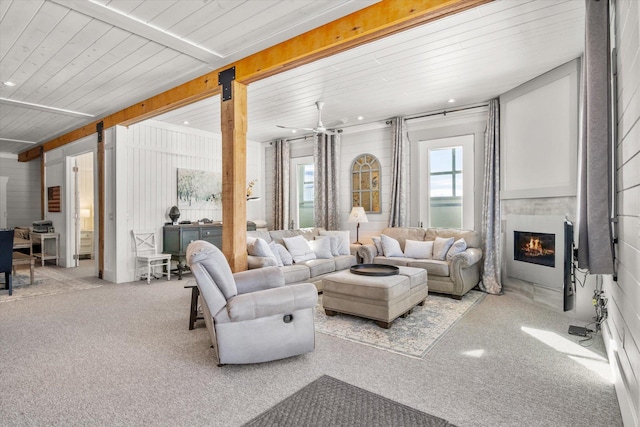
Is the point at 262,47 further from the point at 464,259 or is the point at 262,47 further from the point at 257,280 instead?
the point at 464,259

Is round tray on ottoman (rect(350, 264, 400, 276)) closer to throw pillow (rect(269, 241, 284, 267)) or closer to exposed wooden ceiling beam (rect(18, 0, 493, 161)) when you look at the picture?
throw pillow (rect(269, 241, 284, 267))

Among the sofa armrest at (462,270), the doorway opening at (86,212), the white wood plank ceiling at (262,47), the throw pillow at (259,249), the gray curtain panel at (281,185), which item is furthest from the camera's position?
the doorway opening at (86,212)

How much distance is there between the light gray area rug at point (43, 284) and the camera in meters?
5.09

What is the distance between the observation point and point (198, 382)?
8.05ft

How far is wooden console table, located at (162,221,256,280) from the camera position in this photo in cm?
616

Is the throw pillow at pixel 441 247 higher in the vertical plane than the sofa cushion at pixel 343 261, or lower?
higher

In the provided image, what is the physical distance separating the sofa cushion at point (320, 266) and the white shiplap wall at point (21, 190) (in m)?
8.25

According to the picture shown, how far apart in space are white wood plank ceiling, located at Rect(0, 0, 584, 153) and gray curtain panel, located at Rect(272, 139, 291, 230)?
200 cm

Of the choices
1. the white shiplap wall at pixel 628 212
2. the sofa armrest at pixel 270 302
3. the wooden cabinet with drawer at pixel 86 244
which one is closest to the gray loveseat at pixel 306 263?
the sofa armrest at pixel 270 302

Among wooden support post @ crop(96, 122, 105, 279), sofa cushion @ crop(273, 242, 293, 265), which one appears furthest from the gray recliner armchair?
wooden support post @ crop(96, 122, 105, 279)

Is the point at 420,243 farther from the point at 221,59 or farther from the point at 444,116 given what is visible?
the point at 221,59

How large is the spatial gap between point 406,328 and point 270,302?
5.29 feet

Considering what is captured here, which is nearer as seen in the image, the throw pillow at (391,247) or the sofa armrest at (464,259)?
the sofa armrest at (464,259)

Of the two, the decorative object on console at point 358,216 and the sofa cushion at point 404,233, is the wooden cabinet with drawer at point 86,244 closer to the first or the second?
the decorative object on console at point 358,216
